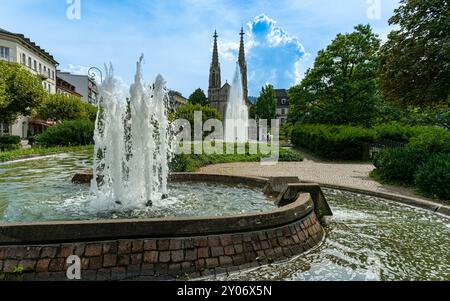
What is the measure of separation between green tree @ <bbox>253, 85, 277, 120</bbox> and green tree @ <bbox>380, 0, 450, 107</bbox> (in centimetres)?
5717

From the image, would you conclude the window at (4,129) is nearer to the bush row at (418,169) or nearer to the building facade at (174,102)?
the building facade at (174,102)

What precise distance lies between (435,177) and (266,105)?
6506 centimetres

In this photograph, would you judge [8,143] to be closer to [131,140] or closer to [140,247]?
[131,140]

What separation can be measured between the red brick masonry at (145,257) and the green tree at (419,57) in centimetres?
1258

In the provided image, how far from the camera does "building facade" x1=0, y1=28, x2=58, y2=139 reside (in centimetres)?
4453

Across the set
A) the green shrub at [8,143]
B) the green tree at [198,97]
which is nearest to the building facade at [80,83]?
the green tree at [198,97]

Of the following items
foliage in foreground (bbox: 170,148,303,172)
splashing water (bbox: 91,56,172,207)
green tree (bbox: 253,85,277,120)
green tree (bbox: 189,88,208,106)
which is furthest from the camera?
green tree (bbox: 189,88,208,106)

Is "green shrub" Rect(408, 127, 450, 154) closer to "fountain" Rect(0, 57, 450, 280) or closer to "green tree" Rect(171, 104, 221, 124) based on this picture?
"fountain" Rect(0, 57, 450, 280)

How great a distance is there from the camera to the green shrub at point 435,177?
31.8 feet

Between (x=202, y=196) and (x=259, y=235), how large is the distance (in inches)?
129

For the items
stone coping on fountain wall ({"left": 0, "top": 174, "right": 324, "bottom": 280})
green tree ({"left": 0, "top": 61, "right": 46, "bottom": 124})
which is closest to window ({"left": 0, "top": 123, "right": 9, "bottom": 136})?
green tree ({"left": 0, "top": 61, "right": 46, "bottom": 124})

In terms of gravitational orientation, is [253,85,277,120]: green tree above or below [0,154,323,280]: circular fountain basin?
above

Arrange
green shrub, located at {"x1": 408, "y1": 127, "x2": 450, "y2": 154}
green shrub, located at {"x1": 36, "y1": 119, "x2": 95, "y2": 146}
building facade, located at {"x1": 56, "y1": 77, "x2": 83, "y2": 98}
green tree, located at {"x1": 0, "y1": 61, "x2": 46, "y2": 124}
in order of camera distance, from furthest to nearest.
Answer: building facade, located at {"x1": 56, "y1": 77, "x2": 83, "y2": 98}
green tree, located at {"x1": 0, "y1": 61, "x2": 46, "y2": 124}
green shrub, located at {"x1": 36, "y1": 119, "x2": 95, "y2": 146}
green shrub, located at {"x1": 408, "y1": 127, "x2": 450, "y2": 154}
